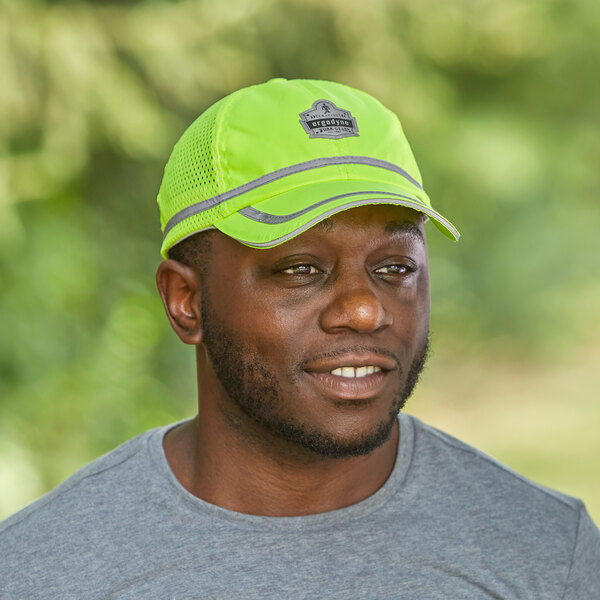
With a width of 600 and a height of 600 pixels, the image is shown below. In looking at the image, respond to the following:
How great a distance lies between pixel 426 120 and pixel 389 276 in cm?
442

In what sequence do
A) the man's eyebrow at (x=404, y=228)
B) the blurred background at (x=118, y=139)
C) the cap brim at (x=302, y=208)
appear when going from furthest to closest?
1. the blurred background at (x=118, y=139)
2. the man's eyebrow at (x=404, y=228)
3. the cap brim at (x=302, y=208)

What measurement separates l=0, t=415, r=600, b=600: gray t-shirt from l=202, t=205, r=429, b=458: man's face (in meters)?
0.24

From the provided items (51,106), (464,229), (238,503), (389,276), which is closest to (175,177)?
(389,276)

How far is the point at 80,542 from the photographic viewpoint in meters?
2.04

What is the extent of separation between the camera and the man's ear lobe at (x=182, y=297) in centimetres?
209

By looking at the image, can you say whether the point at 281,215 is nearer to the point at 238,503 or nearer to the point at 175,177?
the point at 175,177

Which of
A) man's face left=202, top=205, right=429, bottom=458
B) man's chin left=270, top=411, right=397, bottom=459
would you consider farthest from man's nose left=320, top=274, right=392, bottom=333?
man's chin left=270, top=411, right=397, bottom=459

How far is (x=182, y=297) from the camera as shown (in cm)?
212

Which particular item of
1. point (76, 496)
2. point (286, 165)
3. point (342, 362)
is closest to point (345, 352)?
point (342, 362)

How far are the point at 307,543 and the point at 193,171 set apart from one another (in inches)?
32.1

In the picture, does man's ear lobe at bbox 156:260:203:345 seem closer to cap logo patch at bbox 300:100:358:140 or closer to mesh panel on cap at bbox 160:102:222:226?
mesh panel on cap at bbox 160:102:222:226

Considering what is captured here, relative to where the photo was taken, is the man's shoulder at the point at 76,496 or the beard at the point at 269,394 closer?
the beard at the point at 269,394

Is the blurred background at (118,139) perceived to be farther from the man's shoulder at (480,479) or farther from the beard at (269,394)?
the man's shoulder at (480,479)

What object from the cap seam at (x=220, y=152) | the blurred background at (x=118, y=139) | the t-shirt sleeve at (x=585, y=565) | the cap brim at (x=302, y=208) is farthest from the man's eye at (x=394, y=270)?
the blurred background at (x=118, y=139)
